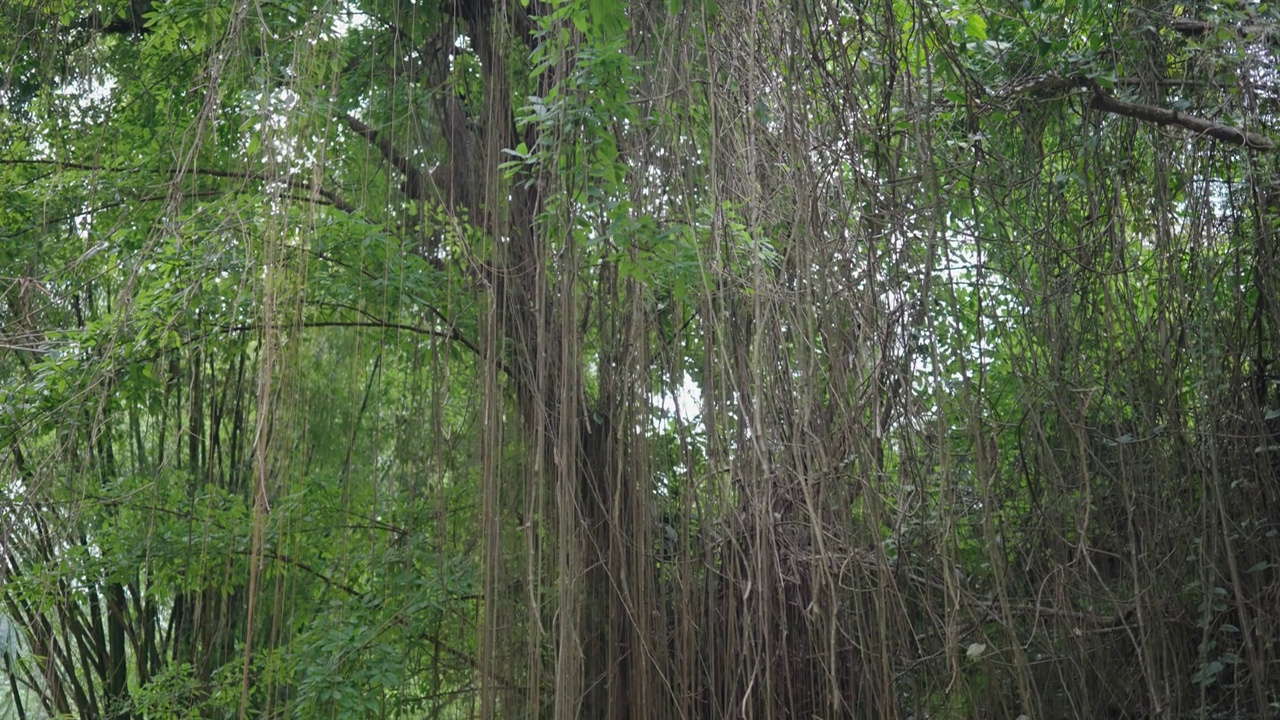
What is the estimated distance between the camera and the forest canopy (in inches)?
95.3

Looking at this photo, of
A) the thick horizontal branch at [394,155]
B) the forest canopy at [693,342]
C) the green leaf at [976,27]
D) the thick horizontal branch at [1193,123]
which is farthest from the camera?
the thick horizontal branch at [394,155]

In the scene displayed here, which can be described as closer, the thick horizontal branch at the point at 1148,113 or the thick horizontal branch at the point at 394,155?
the thick horizontal branch at the point at 1148,113

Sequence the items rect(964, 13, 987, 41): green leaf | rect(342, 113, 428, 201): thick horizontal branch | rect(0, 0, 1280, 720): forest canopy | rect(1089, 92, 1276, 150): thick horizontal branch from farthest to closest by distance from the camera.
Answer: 1. rect(342, 113, 428, 201): thick horizontal branch
2. rect(964, 13, 987, 41): green leaf
3. rect(1089, 92, 1276, 150): thick horizontal branch
4. rect(0, 0, 1280, 720): forest canopy

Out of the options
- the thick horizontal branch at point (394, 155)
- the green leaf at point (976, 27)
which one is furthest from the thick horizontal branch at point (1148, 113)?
the thick horizontal branch at point (394, 155)

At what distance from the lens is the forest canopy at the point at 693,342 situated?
242 centimetres

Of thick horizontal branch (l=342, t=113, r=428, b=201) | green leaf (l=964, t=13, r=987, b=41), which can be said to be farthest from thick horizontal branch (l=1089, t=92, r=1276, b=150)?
thick horizontal branch (l=342, t=113, r=428, b=201)

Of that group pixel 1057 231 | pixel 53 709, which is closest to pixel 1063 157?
pixel 1057 231

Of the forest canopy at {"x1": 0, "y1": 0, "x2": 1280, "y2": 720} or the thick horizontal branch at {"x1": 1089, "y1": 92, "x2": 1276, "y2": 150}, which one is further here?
the thick horizontal branch at {"x1": 1089, "y1": 92, "x2": 1276, "y2": 150}

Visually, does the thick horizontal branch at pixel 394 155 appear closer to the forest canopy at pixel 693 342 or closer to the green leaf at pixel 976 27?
the forest canopy at pixel 693 342

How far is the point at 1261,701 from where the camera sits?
2.68 m

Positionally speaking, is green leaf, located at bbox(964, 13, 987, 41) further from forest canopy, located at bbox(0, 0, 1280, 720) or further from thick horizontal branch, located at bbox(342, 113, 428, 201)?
thick horizontal branch, located at bbox(342, 113, 428, 201)

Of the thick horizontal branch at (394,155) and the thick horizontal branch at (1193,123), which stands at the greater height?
the thick horizontal branch at (394,155)

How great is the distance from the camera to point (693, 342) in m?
3.54

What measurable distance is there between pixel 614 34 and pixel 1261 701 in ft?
6.72
